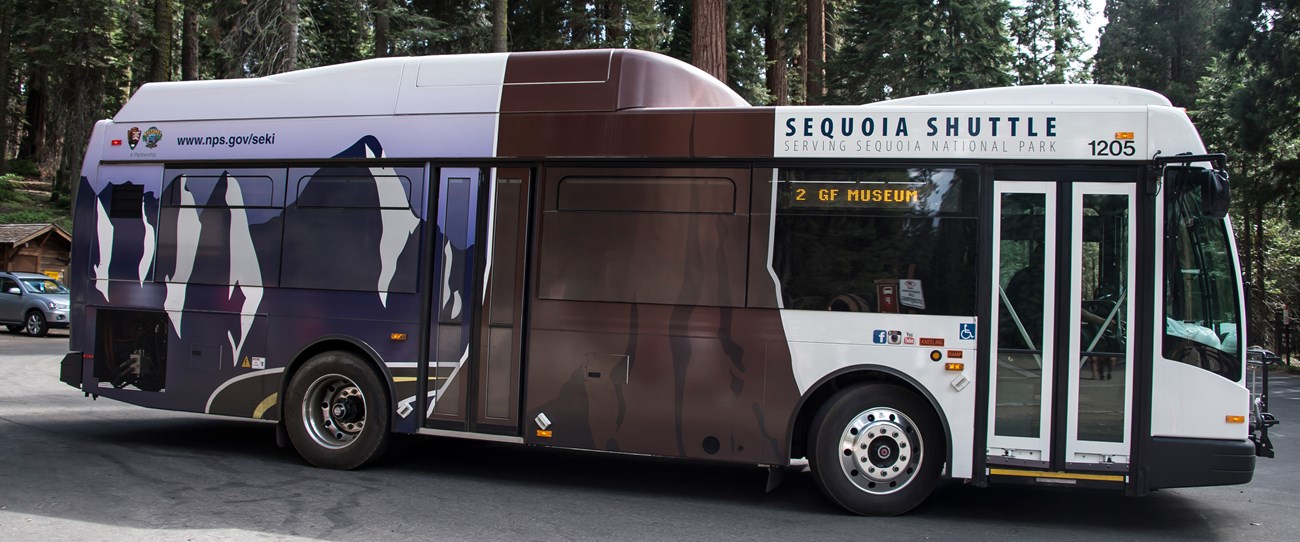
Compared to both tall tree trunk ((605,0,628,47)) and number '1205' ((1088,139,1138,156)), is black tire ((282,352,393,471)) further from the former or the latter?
tall tree trunk ((605,0,628,47))

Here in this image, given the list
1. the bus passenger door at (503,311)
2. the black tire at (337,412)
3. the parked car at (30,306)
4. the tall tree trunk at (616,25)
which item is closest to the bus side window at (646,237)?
the bus passenger door at (503,311)

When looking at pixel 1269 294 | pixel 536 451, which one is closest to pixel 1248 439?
pixel 536 451

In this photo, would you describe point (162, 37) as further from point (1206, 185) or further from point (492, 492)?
point (1206, 185)

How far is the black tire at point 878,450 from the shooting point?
679 cm

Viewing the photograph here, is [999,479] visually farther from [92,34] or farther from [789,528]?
[92,34]

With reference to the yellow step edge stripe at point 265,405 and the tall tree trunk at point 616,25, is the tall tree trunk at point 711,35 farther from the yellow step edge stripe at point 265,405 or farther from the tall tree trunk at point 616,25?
the yellow step edge stripe at point 265,405

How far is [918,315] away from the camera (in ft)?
22.3

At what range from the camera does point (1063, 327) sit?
6594mm

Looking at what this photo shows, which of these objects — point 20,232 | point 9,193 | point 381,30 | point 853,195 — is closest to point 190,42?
point 20,232

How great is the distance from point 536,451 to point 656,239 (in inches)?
125

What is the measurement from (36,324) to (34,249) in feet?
30.4

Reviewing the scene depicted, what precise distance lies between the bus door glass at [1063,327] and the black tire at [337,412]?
4846 mm

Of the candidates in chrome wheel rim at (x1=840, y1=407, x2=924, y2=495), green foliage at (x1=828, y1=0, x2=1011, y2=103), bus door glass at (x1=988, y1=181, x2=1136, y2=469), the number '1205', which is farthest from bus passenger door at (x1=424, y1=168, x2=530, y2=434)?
green foliage at (x1=828, y1=0, x2=1011, y2=103)

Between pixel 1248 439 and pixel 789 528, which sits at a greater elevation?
pixel 1248 439
